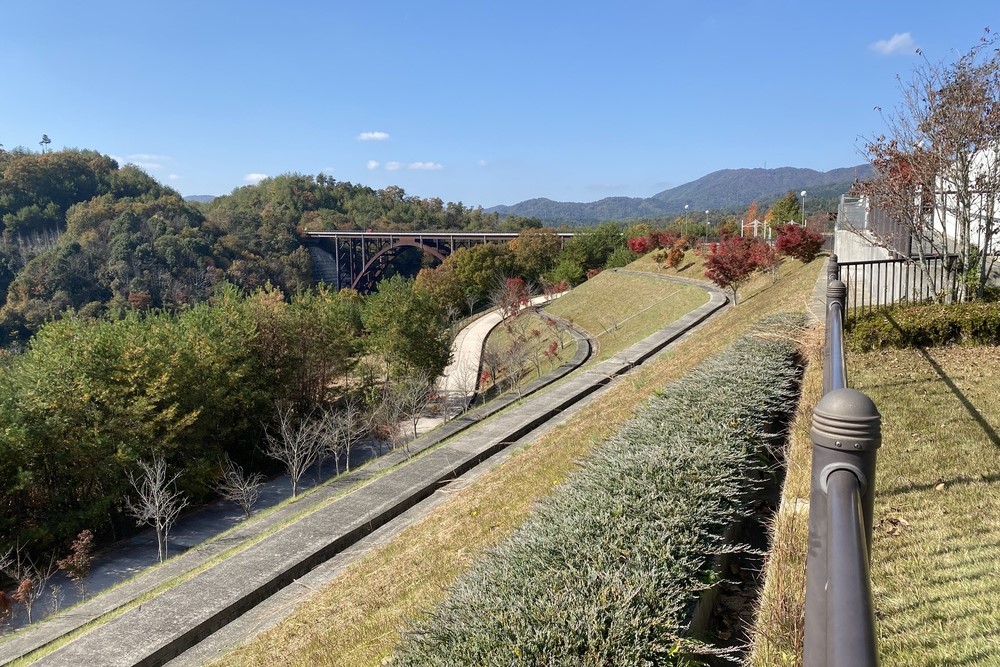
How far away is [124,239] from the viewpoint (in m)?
66.8

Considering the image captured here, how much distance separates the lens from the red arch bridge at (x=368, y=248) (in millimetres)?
61719

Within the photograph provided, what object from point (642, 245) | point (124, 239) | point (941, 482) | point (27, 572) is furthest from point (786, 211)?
point (124, 239)

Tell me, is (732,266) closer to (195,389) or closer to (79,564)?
(195,389)

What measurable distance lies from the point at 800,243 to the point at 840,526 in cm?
2290

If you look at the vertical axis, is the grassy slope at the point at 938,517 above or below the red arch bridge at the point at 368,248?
below

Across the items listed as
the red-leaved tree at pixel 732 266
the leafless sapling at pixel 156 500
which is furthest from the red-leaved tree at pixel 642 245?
the leafless sapling at pixel 156 500

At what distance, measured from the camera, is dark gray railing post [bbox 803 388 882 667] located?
0.99 m

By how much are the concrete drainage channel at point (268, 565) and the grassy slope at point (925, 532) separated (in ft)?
15.0

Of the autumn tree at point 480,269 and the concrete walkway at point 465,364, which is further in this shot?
the autumn tree at point 480,269

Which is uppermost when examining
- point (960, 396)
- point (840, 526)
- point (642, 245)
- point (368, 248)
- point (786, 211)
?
point (786, 211)

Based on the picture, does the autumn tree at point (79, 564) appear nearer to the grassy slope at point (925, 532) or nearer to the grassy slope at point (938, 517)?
the grassy slope at point (925, 532)

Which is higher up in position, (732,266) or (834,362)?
(834,362)

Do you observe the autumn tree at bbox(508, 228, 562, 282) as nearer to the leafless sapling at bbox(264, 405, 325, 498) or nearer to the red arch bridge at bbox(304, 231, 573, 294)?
the red arch bridge at bbox(304, 231, 573, 294)

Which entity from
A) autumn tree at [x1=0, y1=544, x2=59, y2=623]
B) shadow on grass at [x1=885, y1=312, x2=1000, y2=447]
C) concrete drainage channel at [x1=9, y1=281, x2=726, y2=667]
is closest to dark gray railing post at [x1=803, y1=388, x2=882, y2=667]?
shadow on grass at [x1=885, y1=312, x2=1000, y2=447]
